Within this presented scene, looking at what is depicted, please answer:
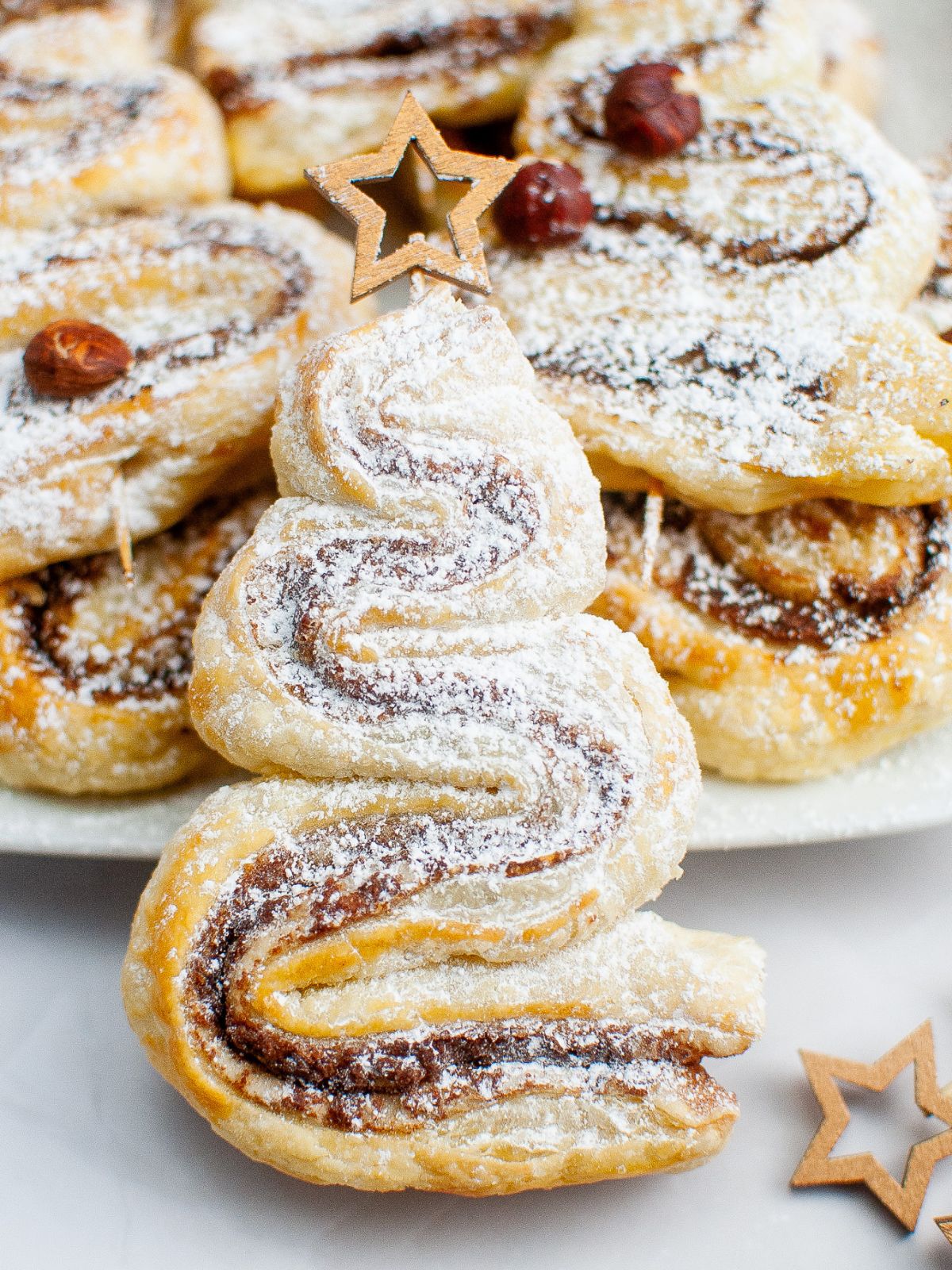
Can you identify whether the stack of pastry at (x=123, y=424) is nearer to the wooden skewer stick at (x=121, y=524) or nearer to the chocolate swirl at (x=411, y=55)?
the wooden skewer stick at (x=121, y=524)

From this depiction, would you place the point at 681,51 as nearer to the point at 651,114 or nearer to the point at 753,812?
the point at 651,114

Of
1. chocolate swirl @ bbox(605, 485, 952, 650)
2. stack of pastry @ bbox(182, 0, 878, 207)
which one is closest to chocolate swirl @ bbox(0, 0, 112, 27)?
stack of pastry @ bbox(182, 0, 878, 207)

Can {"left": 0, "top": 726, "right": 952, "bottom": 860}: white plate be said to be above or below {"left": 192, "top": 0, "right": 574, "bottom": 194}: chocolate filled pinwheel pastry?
below

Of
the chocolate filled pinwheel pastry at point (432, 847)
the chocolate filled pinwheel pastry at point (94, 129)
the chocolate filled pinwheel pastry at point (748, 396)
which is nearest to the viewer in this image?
the chocolate filled pinwheel pastry at point (432, 847)

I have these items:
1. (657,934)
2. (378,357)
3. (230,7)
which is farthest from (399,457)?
(230,7)

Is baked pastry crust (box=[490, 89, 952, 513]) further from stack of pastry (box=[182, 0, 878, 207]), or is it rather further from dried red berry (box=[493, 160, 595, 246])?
stack of pastry (box=[182, 0, 878, 207])

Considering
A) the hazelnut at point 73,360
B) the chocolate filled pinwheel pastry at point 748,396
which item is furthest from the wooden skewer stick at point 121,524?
the chocolate filled pinwheel pastry at point 748,396

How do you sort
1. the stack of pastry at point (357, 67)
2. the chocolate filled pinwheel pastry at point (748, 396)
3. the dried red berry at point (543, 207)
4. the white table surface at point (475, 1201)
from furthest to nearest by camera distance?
the stack of pastry at point (357, 67) → the dried red berry at point (543, 207) → the chocolate filled pinwheel pastry at point (748, 396) → the white table surface at point (475, 1201)
